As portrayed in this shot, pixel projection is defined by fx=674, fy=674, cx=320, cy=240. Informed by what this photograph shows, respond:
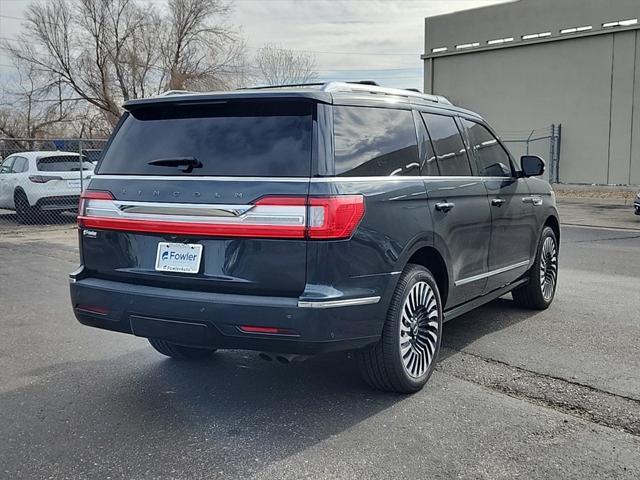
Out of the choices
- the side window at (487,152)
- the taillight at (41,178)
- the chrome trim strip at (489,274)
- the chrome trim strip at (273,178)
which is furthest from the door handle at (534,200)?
the taillight at (41,178)

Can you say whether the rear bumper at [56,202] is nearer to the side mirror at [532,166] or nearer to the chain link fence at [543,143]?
Result: the side mirror at [532,166]

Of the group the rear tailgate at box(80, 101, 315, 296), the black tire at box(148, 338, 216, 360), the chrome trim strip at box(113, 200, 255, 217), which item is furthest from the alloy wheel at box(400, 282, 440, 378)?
the black tire at box(148, 338, 216, 360)

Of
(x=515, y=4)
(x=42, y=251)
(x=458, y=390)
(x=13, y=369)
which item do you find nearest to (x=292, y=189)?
(x=458, y=390)

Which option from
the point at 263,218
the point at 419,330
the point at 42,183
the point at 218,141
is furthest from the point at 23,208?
the point at 263,218

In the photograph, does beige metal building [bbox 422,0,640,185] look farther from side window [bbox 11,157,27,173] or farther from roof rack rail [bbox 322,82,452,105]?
roof rack rail [bbox 322,82,452,105]

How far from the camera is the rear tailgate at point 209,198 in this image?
11.6 ft

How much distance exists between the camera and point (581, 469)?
322 cm

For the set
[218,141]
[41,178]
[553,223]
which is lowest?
[553,223]

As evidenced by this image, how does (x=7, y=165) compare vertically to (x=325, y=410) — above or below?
above

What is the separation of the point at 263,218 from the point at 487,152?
2.72 metres

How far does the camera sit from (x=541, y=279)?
6.34 m

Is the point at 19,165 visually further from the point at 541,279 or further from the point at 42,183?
the point at 541,279

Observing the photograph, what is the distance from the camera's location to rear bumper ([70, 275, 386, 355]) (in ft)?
11.5

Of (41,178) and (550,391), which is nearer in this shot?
(550,391)
